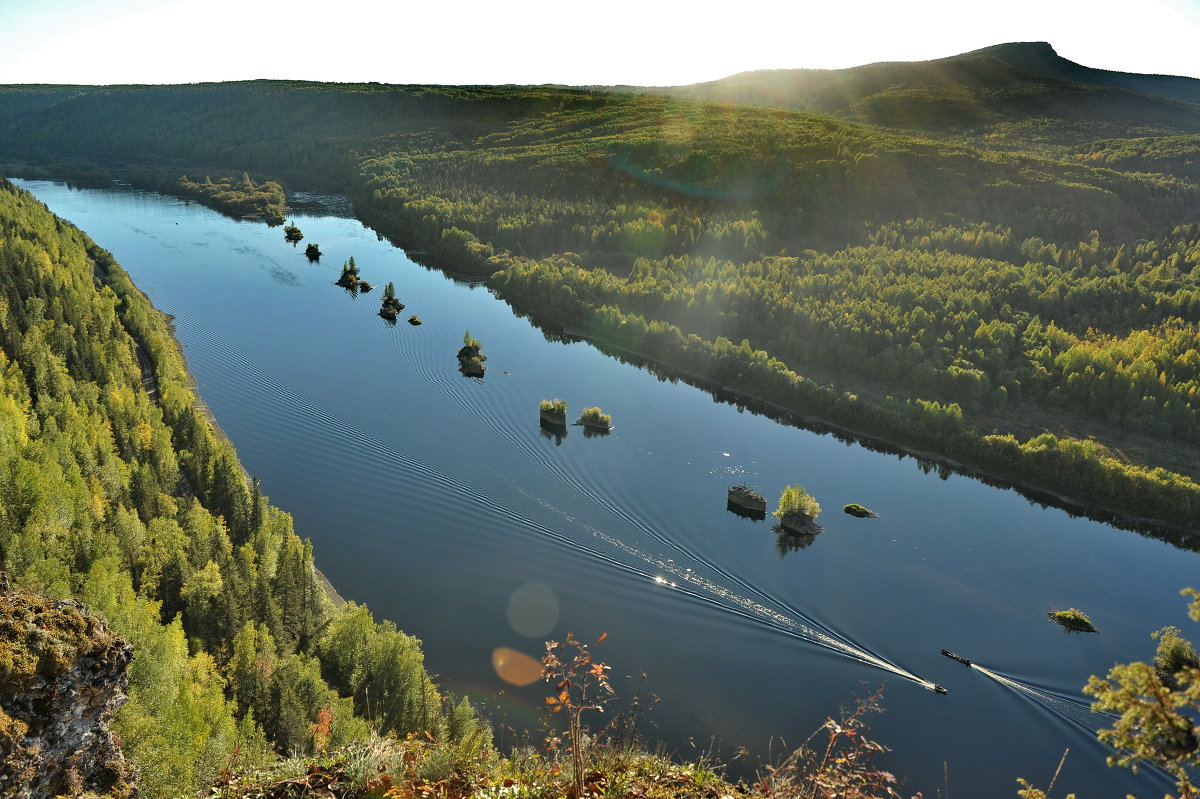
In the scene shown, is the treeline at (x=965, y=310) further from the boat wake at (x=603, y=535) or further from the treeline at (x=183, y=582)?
the treeline at (x=183, y=582)

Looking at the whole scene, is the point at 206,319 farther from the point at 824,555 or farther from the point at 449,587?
the point at 824,555

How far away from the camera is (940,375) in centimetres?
5459

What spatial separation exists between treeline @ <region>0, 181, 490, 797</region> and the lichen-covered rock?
6.29 feet

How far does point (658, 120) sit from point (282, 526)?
142111mm

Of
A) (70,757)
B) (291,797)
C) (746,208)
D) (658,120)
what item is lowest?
(70,757)

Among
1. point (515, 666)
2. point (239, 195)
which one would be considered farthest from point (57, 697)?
point (239, 195)

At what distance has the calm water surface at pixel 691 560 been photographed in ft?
85.7

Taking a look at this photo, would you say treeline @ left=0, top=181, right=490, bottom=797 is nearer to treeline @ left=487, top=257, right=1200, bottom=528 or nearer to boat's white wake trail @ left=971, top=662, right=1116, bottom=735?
boat's white wake trail @ left=971, top=662, right=1116, bottom=735

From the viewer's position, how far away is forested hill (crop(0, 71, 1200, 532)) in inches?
1988

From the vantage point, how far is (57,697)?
912cm

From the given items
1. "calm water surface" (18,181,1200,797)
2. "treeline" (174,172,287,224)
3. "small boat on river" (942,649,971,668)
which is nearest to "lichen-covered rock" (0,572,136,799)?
"calm water surface" (18,181,1200,797)

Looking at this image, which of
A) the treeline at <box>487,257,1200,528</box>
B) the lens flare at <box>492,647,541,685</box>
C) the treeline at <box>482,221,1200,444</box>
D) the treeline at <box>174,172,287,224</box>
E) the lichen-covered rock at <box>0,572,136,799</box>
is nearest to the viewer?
the lichen-covered rock at <box>0,572,136,799</box>

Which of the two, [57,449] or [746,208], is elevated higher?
[746,208]

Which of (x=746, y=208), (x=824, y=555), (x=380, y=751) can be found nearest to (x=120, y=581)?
(x=380, y=751)
